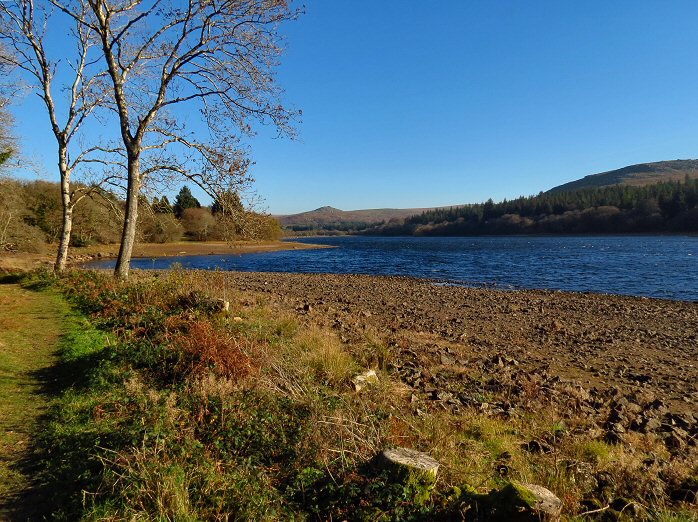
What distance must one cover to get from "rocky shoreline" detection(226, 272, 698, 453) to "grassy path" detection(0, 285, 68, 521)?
5049 millimetres

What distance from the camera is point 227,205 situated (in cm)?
1309

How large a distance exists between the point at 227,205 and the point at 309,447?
10.1 meters

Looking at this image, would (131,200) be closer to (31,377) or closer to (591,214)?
(31,377)

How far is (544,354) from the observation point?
1145 centimetres

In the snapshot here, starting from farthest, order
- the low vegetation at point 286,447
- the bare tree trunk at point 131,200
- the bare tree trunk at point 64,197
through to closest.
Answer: the bare tree trunk at point 64,197, the bare tree trunk at point 131,200, the low vegetation at point 286,447

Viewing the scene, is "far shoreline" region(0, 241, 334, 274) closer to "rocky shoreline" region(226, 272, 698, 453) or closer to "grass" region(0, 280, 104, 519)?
"rocky shoreline" region(226, 272, 698, 453)

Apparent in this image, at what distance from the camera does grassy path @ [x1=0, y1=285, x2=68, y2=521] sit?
12.0ft

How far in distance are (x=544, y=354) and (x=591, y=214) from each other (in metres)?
124

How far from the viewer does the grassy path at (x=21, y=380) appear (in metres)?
3.66

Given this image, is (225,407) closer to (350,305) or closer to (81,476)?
(81,476)

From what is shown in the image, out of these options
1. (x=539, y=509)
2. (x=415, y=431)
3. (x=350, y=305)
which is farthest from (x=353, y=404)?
(x=350, y=305)

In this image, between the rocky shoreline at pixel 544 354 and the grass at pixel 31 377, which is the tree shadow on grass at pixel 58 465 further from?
the rocky shoreline at pixel 544 354

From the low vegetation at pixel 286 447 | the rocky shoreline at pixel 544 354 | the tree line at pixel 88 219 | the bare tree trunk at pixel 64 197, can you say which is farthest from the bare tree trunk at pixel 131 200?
the low vegetation at pixel 286 447

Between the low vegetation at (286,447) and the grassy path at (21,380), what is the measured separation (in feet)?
0.80
